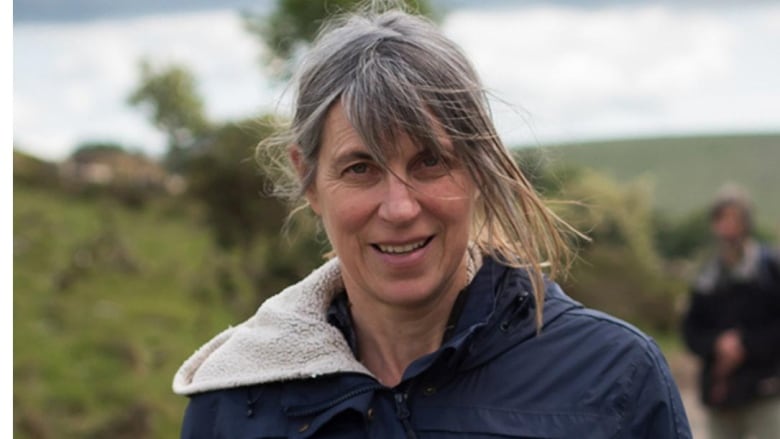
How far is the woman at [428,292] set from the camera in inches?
105

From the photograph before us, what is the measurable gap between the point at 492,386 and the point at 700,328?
16.9ft

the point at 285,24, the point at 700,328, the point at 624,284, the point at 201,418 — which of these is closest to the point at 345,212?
the point at 201,418

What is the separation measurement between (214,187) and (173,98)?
5115 millimetres

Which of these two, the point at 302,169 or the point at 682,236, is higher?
the point at 302,169

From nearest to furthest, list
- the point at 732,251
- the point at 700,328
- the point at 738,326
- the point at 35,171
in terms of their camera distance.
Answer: the point at 732,251
the point at 738,326
the point at 700,328
the point at 35,171

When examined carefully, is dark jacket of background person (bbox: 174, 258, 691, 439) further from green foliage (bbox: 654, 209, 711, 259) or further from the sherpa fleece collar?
green foliage (bbox: 654, 209, 711, 259)

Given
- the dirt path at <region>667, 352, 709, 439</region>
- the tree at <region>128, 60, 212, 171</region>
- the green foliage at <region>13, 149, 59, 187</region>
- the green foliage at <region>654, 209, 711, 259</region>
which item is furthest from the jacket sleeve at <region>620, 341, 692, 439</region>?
the green foliage at <region>654, 209, 711, 259</region>

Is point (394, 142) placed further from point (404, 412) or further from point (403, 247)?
point (404, 412)

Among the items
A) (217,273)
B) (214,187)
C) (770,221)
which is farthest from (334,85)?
(770,221)

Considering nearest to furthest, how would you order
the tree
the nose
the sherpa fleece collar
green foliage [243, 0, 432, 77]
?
1. the nose
2. the sherpa fleece collar
3. green foliage [243, 0, 432, 77]
4. the tree

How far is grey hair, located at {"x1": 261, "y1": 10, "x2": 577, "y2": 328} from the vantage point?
8.71ft

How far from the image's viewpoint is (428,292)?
108 inches

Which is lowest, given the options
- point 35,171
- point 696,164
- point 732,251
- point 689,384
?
point 696,164

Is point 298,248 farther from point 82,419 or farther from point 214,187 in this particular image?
point 82,419
